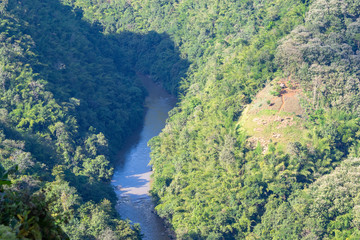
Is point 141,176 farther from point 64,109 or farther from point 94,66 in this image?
point 94,66

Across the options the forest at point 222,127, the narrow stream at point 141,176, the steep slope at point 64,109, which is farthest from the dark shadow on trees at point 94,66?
the narrow stream at point 141,176

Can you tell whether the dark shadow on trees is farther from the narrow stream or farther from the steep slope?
the narrow stream

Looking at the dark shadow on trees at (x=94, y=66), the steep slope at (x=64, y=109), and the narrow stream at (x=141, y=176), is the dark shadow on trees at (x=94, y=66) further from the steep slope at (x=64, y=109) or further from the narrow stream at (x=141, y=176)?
the narrow stream at (x=141, y=176)

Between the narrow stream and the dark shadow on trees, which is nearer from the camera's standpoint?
the narrow stream

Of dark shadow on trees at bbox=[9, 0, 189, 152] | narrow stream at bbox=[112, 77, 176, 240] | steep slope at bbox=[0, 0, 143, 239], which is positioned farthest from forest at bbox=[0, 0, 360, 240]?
narrow stream at bbox=[112, 77, 176, 240]

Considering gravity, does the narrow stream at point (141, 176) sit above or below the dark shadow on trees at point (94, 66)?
below
